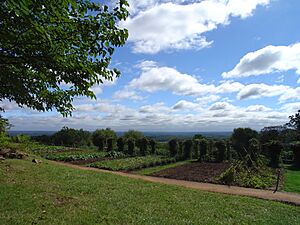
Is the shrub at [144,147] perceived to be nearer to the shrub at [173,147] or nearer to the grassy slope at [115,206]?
the shrub at [173,147]

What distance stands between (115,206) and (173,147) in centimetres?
2199

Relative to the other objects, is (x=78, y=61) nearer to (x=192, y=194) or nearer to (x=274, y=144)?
(x=192, y=194)

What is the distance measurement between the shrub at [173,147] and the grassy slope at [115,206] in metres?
18.1

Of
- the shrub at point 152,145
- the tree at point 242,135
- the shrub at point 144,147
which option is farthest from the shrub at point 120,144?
the tree at point 242,135

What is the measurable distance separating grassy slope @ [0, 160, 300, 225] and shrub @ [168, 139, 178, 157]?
18.1m

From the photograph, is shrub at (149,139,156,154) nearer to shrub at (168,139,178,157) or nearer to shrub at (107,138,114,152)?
shrub at (168,139,178,157)

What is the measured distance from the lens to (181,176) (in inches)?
687

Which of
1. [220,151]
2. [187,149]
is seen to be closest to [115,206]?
[220,151]

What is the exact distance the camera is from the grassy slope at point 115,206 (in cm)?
648

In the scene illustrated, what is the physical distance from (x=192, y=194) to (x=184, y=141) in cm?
1875

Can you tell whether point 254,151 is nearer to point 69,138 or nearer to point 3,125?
point 3,125

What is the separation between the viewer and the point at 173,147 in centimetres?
2934

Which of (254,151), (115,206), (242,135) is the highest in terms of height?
(242,135)

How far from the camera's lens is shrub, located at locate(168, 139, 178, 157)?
29203 mm
